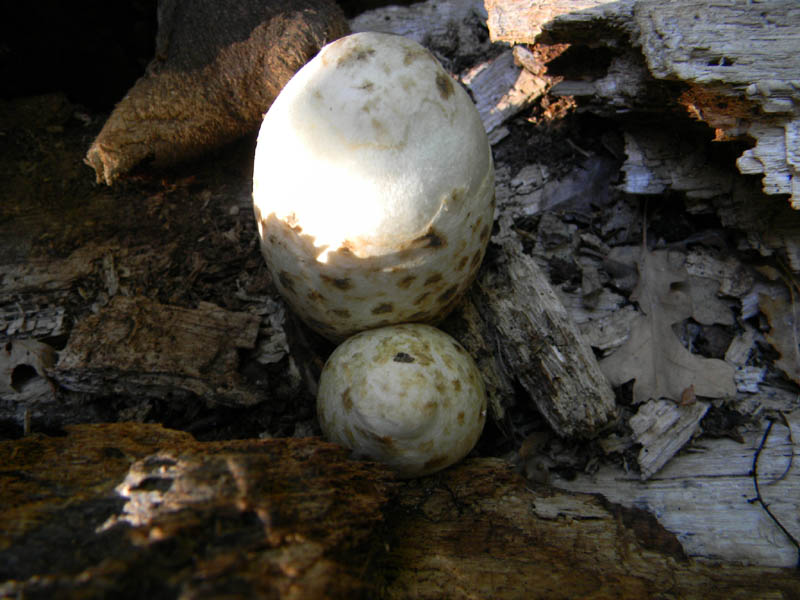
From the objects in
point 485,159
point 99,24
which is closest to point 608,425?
point 485,159

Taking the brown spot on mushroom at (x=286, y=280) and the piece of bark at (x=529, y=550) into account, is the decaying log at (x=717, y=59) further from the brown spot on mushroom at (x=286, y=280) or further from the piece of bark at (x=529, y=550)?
the brown spot on mushroom at (x=286, y=280)

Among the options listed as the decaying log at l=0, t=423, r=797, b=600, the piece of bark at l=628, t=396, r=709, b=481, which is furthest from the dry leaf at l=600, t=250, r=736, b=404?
the decaying log at l=0, t=423, r=797, b=600

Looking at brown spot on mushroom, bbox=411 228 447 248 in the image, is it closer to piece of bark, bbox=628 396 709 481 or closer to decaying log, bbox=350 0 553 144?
piece of bark, bbox=628 396 709 481

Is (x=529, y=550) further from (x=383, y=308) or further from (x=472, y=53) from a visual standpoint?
(x=472, y=53)

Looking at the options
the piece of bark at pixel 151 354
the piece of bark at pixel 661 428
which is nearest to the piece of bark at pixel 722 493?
the piece of bark at pixel 661 428

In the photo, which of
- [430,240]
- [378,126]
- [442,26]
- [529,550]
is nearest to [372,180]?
[378,126]
